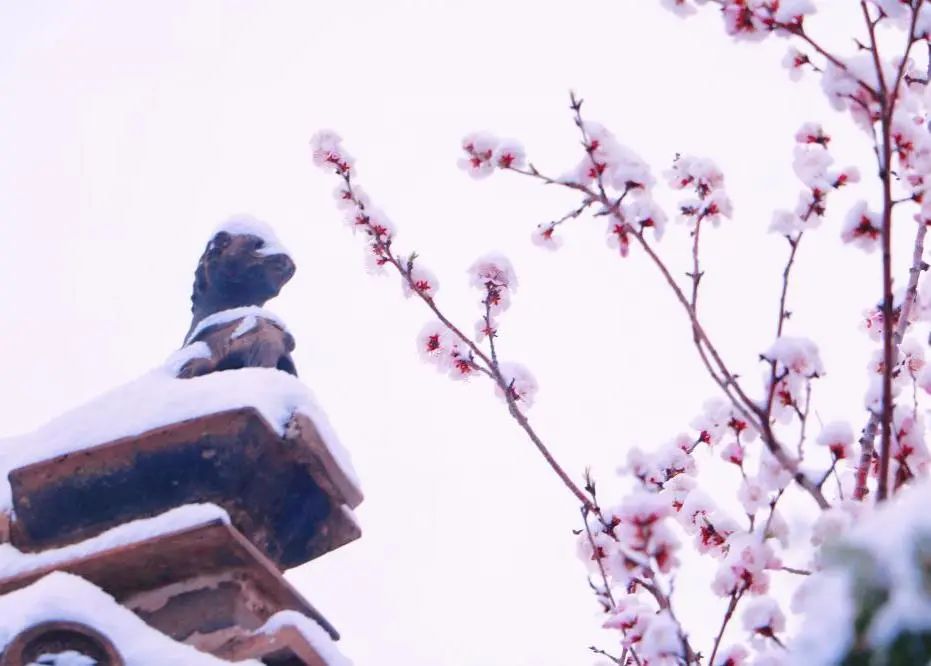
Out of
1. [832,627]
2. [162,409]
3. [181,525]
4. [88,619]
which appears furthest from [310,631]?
[832,627]

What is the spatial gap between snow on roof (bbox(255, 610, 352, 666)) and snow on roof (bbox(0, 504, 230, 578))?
30cm

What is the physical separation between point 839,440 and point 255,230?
2129 millimetres

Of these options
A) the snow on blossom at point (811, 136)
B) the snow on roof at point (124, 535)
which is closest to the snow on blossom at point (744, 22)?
the snow on blossom at point (811, 136)

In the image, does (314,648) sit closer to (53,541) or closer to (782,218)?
(53,541)

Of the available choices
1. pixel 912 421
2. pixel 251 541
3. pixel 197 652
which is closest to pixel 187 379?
pixel 251 541

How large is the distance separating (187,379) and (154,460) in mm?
325

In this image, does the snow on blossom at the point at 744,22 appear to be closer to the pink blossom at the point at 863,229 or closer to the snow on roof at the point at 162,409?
the pink blossom at the point at 863,229

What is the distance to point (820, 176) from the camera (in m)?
2.90

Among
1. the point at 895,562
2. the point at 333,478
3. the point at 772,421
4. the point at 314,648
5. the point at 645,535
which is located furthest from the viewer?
the point at 333,478

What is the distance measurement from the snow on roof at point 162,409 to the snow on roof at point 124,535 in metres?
0.26

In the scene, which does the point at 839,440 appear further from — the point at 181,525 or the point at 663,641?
the point at 181,525

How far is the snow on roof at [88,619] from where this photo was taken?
99.0 inches

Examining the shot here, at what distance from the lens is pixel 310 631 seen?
2.77 m

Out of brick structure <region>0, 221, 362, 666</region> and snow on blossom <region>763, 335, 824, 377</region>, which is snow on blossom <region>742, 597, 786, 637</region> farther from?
brick structure <region>0, 221, 362, 666</region>
